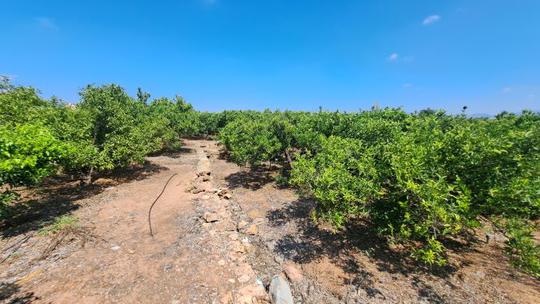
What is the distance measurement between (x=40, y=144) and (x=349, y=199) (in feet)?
33.0

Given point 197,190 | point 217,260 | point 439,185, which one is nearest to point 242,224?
point 217,260

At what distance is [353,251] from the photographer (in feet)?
26.9

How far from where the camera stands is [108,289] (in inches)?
262

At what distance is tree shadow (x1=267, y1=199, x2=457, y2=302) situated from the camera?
7.00m

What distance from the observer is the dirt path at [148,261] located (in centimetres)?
658

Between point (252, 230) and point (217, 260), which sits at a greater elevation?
point (252, 230)

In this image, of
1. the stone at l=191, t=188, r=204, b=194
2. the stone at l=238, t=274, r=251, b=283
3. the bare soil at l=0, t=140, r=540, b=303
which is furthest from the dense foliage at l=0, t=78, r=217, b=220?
the stone at l=238, t=274, r=251, b=283

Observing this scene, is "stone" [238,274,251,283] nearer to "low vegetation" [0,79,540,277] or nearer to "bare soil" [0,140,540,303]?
"bare soil" [0,140,540,303]

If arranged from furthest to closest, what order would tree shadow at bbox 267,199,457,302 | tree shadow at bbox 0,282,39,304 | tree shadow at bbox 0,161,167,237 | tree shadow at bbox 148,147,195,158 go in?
tree shadow at bbox 148,147,195,158, tree shadow at bbox 0,161,167,237, tree shadow at bbox 267,199,457,302, tree shadow at bbox 0,282,39,304

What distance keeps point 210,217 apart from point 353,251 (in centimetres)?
607

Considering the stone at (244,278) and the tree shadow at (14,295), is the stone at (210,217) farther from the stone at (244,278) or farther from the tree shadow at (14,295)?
the tree shadow at (14,295)

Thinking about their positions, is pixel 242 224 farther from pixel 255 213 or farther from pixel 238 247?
pixel 238 247

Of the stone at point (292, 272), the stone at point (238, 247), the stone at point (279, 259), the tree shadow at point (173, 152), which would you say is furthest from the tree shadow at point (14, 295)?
the tree shadow at point (173, 152)

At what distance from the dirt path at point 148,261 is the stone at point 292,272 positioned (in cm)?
99
